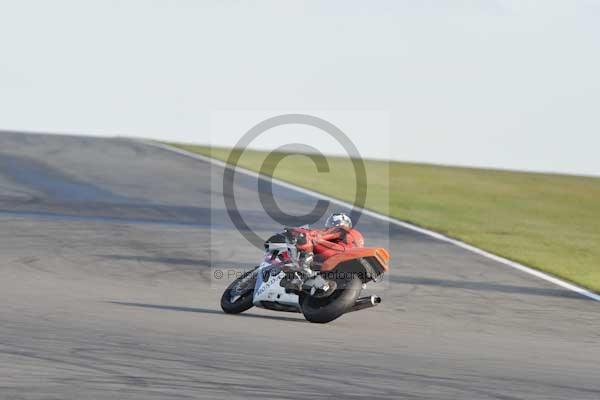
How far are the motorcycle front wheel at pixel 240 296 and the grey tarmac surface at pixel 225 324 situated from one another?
172mm

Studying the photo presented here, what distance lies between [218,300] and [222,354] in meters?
5.42

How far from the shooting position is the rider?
13867 millimetres

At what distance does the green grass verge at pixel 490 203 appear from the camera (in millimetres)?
25234

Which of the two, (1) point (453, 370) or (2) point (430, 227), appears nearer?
(1) point (453, 370)

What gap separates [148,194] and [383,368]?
71.7 ft

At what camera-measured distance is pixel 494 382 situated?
9.88 meters

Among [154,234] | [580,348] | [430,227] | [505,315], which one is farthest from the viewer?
[430,227]

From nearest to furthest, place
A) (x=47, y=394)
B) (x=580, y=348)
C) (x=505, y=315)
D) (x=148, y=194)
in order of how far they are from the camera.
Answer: (x=47, y=394)
(x=580, y=348)
(x=505, y=315)
(x=148, y=194)

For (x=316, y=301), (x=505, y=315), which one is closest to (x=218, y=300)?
(x=316, y=301)

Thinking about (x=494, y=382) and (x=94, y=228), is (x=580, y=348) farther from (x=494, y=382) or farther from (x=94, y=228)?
(x=94, y=228)

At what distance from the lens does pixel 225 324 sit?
13.3 meters

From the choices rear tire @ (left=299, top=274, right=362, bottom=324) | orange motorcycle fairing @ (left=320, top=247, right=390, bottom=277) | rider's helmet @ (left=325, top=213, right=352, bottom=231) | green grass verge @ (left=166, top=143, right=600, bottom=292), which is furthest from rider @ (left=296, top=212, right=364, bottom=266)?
green grass verge @ (left=166, top=143, right=600, bottom=292)

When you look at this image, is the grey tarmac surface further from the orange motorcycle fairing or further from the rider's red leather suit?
the rider's red leather suit

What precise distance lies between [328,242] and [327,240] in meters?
0.10
